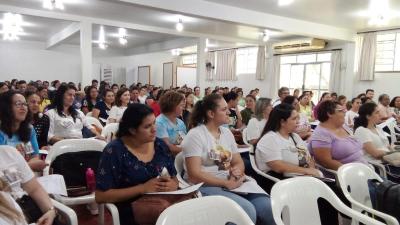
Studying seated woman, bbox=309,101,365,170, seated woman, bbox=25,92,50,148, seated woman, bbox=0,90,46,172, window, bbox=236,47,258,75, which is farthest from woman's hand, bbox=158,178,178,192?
window, bbox=236,47,258,75

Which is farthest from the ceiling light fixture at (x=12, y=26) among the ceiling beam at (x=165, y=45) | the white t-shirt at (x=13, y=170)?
the white t-shirt at (x=13, y=170)

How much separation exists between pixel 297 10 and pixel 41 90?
18.0ft

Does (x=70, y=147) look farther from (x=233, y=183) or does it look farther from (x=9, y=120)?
(x=233, y=183)

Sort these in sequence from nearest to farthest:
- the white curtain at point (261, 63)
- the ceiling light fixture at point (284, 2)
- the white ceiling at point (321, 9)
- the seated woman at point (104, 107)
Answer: the seated woman at point (104, 107), the ceiling light fixture at point (284, 2), the white ceiling at point (321, 9), the white curtain at point (261, 63)

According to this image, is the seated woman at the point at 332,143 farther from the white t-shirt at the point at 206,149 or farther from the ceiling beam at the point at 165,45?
the ceiling beam at the point at 165,45

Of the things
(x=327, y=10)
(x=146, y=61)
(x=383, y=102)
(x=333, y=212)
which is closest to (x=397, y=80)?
(x=383, y=102)

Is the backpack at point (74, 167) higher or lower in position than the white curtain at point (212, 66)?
lower

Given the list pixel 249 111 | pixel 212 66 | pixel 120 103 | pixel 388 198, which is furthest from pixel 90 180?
pixel 212 66

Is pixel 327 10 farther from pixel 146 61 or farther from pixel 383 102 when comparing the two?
pixel 146 61

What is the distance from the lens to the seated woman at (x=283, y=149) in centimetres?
239

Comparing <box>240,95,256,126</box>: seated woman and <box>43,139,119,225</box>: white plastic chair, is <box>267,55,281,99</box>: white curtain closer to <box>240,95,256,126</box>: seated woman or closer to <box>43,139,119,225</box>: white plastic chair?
<box>240,95,256,126</box>: seated woman

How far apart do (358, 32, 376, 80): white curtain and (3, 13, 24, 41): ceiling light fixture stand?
923 cm

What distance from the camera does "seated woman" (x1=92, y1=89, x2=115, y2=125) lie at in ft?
15.6

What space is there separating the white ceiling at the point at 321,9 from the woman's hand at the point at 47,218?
5.25 metres
